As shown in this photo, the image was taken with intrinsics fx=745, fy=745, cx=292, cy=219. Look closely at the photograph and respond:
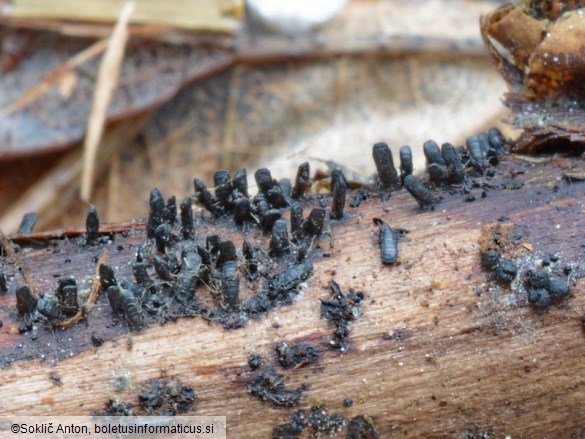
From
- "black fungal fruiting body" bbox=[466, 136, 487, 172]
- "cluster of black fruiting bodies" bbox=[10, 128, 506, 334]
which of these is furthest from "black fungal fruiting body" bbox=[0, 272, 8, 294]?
"black fungal fruiting body" bbox=[466, 136, 487, 172]

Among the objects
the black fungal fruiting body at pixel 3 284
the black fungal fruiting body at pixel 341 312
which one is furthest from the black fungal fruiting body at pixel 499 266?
the black fungal fruiting body at pixel 3 284

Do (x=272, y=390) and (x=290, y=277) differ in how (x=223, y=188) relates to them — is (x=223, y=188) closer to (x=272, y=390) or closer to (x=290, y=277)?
(x=290, y=277)

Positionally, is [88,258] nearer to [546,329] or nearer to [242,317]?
[242,317]

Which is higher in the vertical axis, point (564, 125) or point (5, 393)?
point (564, 125)

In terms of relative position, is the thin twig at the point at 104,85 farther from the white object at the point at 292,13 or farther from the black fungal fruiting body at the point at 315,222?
the black fungal fruiting body at the point at 315,222

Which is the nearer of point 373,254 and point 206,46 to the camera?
point 373,254

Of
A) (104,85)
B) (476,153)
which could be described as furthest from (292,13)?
(476,153)

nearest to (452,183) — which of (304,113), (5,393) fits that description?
(5,393)

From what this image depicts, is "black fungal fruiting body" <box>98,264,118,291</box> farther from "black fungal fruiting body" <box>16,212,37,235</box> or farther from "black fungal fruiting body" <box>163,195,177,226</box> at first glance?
"black fungal fruiting body" <box>16,212,37,235</box>
